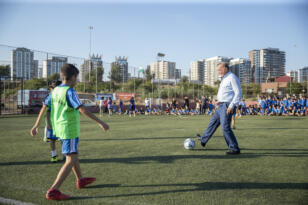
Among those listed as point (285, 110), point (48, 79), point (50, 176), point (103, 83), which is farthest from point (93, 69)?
point (50, 176)

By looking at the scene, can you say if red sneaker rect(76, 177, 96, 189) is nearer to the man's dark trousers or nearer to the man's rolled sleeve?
the man's dark trousers

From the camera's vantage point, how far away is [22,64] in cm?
2302

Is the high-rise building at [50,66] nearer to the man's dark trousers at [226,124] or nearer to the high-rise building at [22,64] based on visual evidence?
the high-rise building at [22,64]

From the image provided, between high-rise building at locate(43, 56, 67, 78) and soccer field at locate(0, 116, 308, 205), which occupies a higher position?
high-rise building at locate(43, 56, 67, 78)

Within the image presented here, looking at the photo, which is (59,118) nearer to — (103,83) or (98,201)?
(98,201)

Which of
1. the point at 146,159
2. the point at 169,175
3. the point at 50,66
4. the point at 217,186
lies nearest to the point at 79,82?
the point at 50,66

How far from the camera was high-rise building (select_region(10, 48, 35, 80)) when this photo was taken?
73.0 ft

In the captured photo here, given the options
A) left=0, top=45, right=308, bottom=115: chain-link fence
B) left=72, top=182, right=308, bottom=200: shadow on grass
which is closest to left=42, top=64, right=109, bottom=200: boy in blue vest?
left=72, top=182, right=308, bottom=200: shadow on grass

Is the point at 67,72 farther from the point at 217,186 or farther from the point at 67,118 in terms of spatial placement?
the point at 217,186

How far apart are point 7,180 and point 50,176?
2.11ft

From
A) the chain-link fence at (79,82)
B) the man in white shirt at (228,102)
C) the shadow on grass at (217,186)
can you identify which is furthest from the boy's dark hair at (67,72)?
the chain-link fence at (79,82)

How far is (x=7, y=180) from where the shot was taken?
3801 millimetres

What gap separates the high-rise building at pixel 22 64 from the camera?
22263 millimetres

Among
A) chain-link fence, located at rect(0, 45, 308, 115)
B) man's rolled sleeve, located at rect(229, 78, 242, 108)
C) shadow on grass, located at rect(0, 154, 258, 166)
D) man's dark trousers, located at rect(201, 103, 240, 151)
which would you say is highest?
chain-link fence, located at rect(0, 45, 308, 115)
